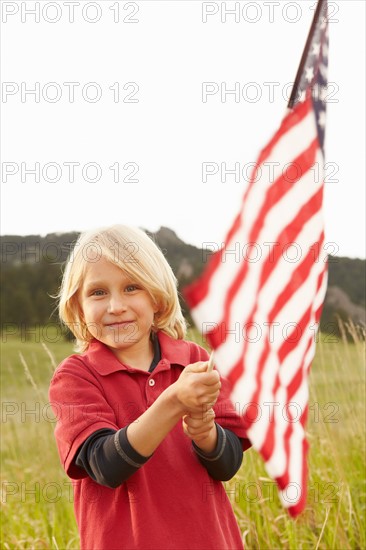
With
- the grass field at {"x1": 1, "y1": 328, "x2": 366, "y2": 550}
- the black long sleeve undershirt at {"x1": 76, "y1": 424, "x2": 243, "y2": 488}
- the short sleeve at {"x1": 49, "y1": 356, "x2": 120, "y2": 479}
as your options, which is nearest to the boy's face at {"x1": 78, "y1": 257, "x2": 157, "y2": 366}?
the short sleeve at {"x1": 49, "y1": 356, "x2": 120, "y2": 479}

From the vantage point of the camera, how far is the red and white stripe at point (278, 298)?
1.56 m

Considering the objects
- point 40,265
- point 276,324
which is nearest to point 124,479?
point 276,324

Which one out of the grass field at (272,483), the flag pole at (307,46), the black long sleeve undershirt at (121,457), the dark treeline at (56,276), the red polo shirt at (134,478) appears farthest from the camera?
the dark treeline at (56,276)

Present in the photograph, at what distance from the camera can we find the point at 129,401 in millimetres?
2072

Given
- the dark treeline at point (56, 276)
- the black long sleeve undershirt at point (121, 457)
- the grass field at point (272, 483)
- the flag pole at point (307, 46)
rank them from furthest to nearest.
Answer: the dark treeline at point (56, 276), the grass field at point (272, 483), the black long sleeve undershirt at point (121, 457), the flag pole at point (307, 46)

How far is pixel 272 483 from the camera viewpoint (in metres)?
3.76

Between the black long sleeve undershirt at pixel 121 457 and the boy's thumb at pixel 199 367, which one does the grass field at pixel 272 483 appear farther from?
the boy's thumb at pixel 199 367

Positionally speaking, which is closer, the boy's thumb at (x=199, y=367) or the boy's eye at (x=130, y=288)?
the boy's thumb at (x=199, y=367)

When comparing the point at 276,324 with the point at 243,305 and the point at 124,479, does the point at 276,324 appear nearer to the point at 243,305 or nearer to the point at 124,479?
the point at 243,305

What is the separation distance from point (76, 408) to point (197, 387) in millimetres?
427

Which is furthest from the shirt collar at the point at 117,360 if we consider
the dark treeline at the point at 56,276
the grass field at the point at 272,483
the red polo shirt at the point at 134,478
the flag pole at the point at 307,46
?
the grass field at the point at 272,483

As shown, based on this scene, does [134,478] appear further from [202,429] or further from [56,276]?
[56,276]

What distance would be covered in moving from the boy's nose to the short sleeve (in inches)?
7.2

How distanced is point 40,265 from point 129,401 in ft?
25.7
